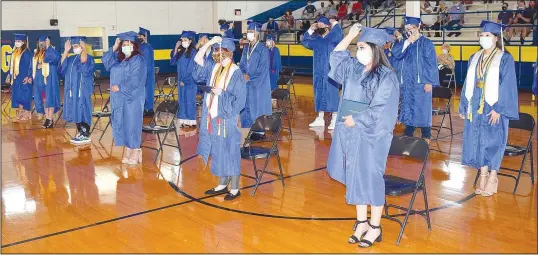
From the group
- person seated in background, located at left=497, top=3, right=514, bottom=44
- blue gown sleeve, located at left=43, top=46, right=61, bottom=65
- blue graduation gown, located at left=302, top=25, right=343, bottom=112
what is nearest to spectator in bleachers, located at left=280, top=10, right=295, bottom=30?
person seated in background, located at left=497, top=3, right=514, bottom=44

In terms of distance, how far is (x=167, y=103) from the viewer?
25.8 ft

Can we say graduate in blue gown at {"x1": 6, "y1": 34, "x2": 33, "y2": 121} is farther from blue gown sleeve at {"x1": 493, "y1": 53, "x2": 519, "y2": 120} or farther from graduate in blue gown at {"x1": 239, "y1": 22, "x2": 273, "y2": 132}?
blue gown sleeve at {"x1": 493, "y1": 53, "x2": 519, "y2": 120}

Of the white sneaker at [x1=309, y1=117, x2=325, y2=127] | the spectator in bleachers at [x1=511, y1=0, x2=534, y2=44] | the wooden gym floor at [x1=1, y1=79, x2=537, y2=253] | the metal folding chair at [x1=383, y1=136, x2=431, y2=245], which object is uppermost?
the spectator in bleachers at [x1=511, y1=0, x2=534, y2=44]

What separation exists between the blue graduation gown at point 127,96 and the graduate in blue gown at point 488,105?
3.71 meters

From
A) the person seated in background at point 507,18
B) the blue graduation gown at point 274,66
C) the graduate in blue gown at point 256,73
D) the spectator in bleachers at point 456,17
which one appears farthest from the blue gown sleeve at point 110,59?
the spectator in bleachers at point 456,17

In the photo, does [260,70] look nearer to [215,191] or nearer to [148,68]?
[215,191]

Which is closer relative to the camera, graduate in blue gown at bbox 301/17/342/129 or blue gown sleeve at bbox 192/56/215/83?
blue gown sleeve at bbox 192/56/215/83

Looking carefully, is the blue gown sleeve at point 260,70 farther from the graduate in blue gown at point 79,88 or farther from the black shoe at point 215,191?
the black shoe at point 215,191

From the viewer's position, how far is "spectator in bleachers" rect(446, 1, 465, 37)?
16.0 metres

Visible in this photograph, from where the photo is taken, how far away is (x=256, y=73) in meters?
8.67

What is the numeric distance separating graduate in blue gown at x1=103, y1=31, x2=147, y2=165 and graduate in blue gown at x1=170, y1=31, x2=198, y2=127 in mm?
2563

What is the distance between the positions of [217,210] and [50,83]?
630cm

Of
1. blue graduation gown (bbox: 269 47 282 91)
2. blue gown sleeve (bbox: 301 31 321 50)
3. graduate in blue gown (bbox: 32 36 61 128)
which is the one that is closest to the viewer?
blue gown sleeve (bbox: 301 31 321 50)

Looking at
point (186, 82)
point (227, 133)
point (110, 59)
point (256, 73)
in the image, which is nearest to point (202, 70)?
point (227, 133)
